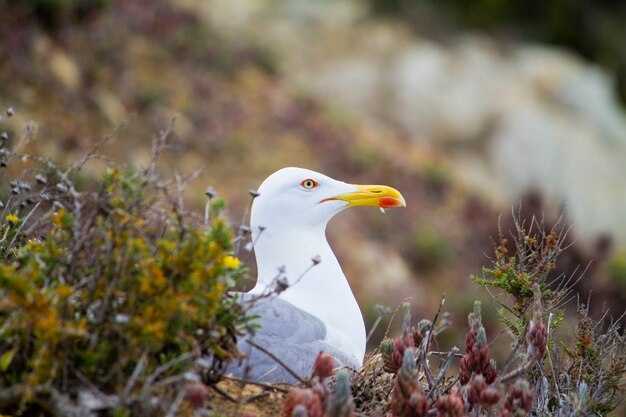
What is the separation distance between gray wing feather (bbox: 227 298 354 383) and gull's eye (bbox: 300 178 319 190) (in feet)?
1.82

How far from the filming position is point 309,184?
3.29m

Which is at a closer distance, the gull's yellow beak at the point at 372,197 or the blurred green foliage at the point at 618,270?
the gull's yellow beak at the point at 372,197

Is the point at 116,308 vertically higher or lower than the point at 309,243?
lower

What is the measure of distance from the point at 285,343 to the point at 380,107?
12.6 m

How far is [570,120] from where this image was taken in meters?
15.2

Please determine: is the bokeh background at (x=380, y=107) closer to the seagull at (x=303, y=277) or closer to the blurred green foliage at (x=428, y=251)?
the blurred green foliage at (x=428, y=251)

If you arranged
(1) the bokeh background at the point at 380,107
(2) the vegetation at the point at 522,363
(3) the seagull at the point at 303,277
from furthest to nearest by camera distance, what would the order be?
(1) the bokeh background at the point at 380,107 → (3) the seagull at the point at 303,277 → (2) the vegetation at the point at 522,363

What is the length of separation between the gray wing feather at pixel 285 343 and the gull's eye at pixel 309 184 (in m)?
0.55

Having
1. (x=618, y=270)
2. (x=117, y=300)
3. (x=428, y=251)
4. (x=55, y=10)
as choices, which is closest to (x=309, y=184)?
(x=117, y=300)

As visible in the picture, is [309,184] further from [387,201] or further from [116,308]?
[116,308]

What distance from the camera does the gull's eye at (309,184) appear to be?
10.7ft

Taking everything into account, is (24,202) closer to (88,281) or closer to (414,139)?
(88,281)

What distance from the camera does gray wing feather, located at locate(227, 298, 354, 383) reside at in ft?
8.41

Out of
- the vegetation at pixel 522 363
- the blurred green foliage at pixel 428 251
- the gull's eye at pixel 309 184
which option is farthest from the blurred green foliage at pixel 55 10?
the vegetation at pixel 522 363
